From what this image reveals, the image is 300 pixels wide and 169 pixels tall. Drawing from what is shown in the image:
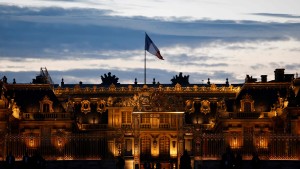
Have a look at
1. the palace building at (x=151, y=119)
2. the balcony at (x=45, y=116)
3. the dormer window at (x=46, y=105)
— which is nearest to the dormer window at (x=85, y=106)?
the palace building at (x=151, y=119)

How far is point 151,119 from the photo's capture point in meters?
125

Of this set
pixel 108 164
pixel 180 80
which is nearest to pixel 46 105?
pixel 180 80

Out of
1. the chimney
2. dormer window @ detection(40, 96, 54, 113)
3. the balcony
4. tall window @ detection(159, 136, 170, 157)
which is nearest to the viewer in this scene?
tall window @ detection(159, 136, 170, 157)

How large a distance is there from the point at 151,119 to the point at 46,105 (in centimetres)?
1121

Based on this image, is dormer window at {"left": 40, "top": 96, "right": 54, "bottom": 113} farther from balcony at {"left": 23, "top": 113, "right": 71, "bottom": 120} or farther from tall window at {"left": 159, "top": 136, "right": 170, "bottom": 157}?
tall window at {"left": 159, "top": 136, "right": 170, "bottom": 157}

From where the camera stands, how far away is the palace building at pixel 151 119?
11088cm

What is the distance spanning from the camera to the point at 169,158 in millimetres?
119375

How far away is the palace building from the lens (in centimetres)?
11088

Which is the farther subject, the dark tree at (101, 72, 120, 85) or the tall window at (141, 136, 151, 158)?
the dark tree at (101, 72, 120, 85)

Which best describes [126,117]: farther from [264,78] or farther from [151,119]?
[264,78]

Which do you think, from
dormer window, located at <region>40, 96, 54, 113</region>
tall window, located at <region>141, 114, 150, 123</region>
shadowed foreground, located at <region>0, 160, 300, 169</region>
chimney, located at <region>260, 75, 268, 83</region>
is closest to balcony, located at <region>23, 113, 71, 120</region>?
dormer window, located at <region>40, 96, 54, 113</region>

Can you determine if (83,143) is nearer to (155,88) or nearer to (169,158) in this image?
(169,158)

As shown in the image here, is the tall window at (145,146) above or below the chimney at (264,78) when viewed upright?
below

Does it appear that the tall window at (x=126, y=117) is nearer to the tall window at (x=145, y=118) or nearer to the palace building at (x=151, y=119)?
the palace building at (x=151, y=119)
